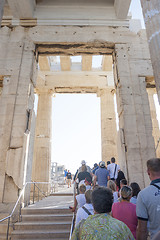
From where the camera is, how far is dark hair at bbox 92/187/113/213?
172 centimetres

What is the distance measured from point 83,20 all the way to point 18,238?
9631 mm

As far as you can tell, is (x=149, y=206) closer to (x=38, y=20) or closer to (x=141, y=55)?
(x=141, y=55)

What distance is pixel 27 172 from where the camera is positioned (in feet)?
25.2

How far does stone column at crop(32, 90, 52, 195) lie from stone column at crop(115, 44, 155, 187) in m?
6.47

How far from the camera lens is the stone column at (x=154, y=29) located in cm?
483

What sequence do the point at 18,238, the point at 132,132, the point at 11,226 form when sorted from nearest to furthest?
the point at 18,238, the point at 11,226, the point at 132,132

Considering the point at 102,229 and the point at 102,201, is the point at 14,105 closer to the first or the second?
the point at 102,201

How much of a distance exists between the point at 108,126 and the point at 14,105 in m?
7.45

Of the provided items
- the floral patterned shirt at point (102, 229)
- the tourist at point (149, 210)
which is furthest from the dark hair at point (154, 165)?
the floral patterned shirt at point (102, 229)

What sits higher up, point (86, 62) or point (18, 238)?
point (86, 62)

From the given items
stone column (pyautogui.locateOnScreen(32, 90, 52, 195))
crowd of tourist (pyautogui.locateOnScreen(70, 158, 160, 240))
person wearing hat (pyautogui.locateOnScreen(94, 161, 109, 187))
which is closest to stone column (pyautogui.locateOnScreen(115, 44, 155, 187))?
person wearing hat (pyautogui.locateOnScreen(94, 161, 109, 187))

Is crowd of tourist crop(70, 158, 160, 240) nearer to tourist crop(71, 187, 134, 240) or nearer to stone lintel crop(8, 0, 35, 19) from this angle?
tourist crop(71, 187, 134, 240)

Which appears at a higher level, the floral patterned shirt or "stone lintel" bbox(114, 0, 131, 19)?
"stone lintel" bbox(114, 0, 131, 19)

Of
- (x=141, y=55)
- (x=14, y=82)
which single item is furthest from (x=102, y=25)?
(x=14, y=82)
